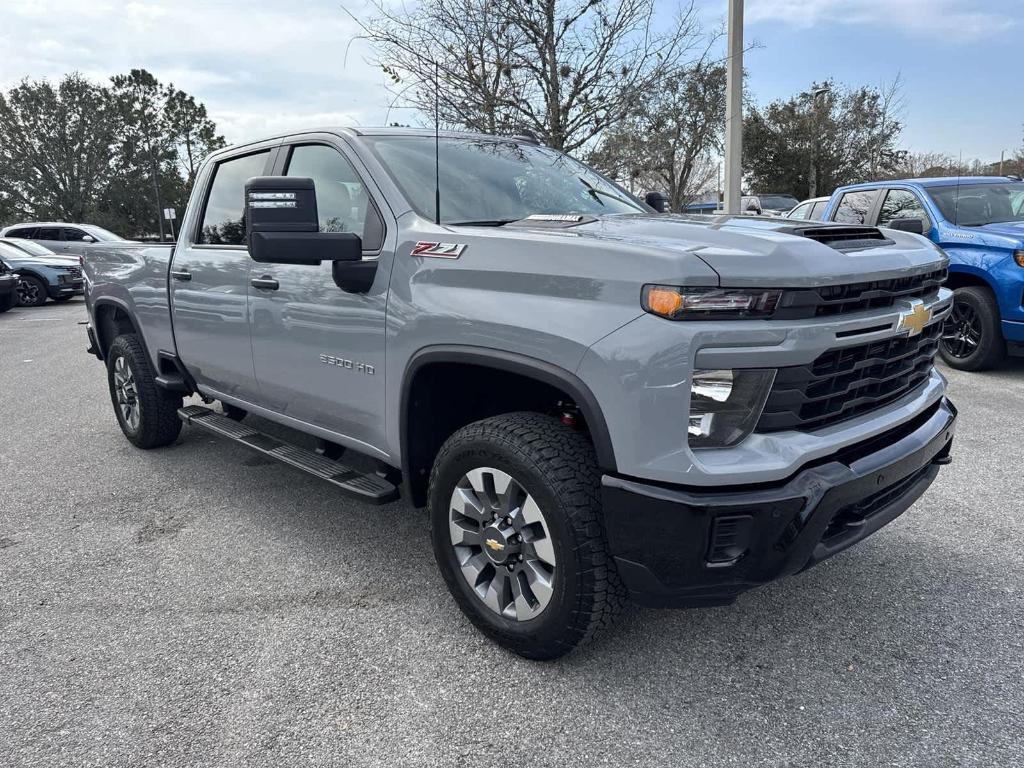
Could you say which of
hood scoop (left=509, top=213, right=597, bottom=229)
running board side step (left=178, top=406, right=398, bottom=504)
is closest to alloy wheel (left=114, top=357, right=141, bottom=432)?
running board side step (left=178, top=406, right=398, bottom=504)

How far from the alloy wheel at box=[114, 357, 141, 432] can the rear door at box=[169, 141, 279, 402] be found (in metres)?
0.85

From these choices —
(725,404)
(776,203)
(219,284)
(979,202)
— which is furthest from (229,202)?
(776,203)

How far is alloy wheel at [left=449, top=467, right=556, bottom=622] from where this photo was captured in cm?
245

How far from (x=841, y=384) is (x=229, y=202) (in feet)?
11.0

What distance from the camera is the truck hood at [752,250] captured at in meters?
2.08

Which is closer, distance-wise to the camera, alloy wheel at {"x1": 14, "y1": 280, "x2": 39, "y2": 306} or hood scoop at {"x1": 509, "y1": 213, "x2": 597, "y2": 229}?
hood scoop at {"x1": 509, "y1": 213, "x2": 597, "y2": 229}

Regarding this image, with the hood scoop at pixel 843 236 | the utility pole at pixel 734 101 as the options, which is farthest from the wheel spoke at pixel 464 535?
the utility pole at pixel 734 101

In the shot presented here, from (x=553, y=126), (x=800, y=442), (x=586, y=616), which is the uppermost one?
(x=553, y=126)

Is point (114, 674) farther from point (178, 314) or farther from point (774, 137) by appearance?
point (774, 137)

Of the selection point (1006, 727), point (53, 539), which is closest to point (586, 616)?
point (1006, 727)

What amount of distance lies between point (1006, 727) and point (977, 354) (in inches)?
216

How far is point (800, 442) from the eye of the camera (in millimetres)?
2148

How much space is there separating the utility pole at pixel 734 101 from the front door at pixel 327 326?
20.5 feet

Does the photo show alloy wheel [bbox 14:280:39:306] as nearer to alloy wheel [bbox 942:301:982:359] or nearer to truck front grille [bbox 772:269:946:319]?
alloy wheel [bbox 942:301:982:359]
